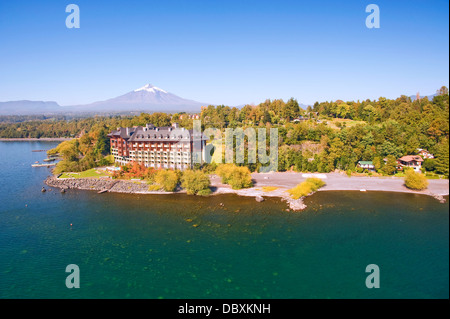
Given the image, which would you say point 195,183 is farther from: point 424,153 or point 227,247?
point 424,153

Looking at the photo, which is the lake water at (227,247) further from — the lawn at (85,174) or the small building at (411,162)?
the lawn at (85,174)

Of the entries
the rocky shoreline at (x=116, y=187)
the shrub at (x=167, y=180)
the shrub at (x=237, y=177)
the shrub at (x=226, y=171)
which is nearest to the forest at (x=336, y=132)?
the rocky shoreline at (x=116, y=187)

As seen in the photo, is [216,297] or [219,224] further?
[219,224]

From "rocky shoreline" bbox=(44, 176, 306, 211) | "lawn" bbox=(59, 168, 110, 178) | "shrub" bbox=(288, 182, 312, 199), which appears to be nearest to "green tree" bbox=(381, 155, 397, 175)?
"shrub" bbox=(288, 182, 312, 199)

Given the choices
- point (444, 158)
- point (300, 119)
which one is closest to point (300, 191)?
point (444, 158)
